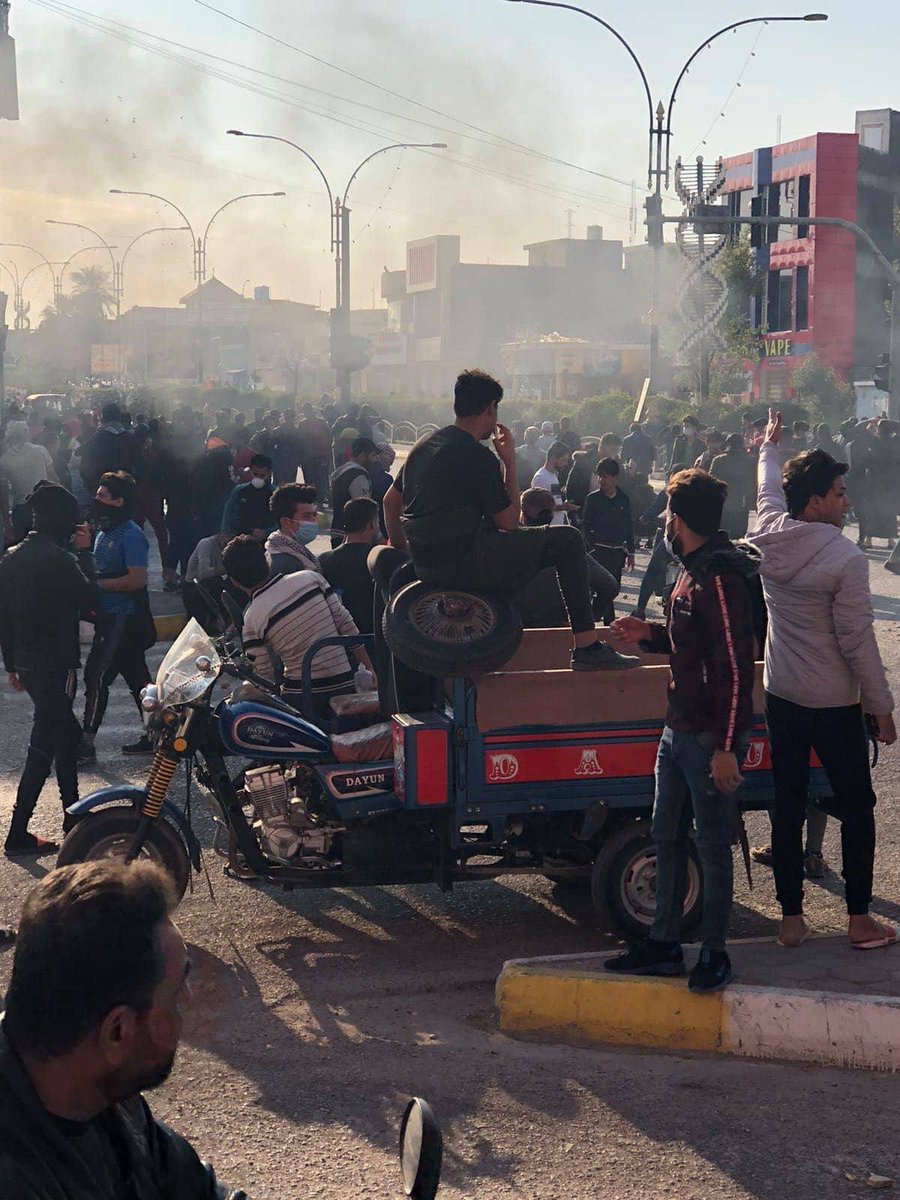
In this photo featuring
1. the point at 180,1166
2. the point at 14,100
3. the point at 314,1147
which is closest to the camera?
the point at 180,1166

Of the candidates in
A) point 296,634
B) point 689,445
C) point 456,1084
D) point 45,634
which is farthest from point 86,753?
point 689,445

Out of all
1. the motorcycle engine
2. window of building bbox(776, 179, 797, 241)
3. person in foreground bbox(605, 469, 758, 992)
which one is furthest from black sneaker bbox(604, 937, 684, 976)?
window of building bbox(776, 179, 797, 241)

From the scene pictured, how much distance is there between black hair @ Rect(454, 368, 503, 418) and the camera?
5.96m

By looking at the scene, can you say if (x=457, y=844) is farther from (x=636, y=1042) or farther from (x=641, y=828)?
(x=636, y=1042)

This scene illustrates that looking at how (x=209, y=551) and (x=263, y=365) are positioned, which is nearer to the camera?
(x=209, y=551)

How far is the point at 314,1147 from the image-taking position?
436 centimetres

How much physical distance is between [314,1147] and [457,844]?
170cm

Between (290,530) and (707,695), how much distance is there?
14.9ft

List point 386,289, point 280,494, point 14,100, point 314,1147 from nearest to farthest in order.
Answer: point 314,1147, point 280,494, point 14,100, point 386,289

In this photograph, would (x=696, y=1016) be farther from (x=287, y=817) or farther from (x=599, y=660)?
(x=287, y=817)

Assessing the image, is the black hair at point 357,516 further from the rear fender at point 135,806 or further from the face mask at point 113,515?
the rear fender at point 135,806

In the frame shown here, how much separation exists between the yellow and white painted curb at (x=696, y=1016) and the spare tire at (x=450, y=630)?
1.13 meters

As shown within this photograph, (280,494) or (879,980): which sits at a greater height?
(280,494)

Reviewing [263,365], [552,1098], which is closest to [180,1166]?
[552,1098]
